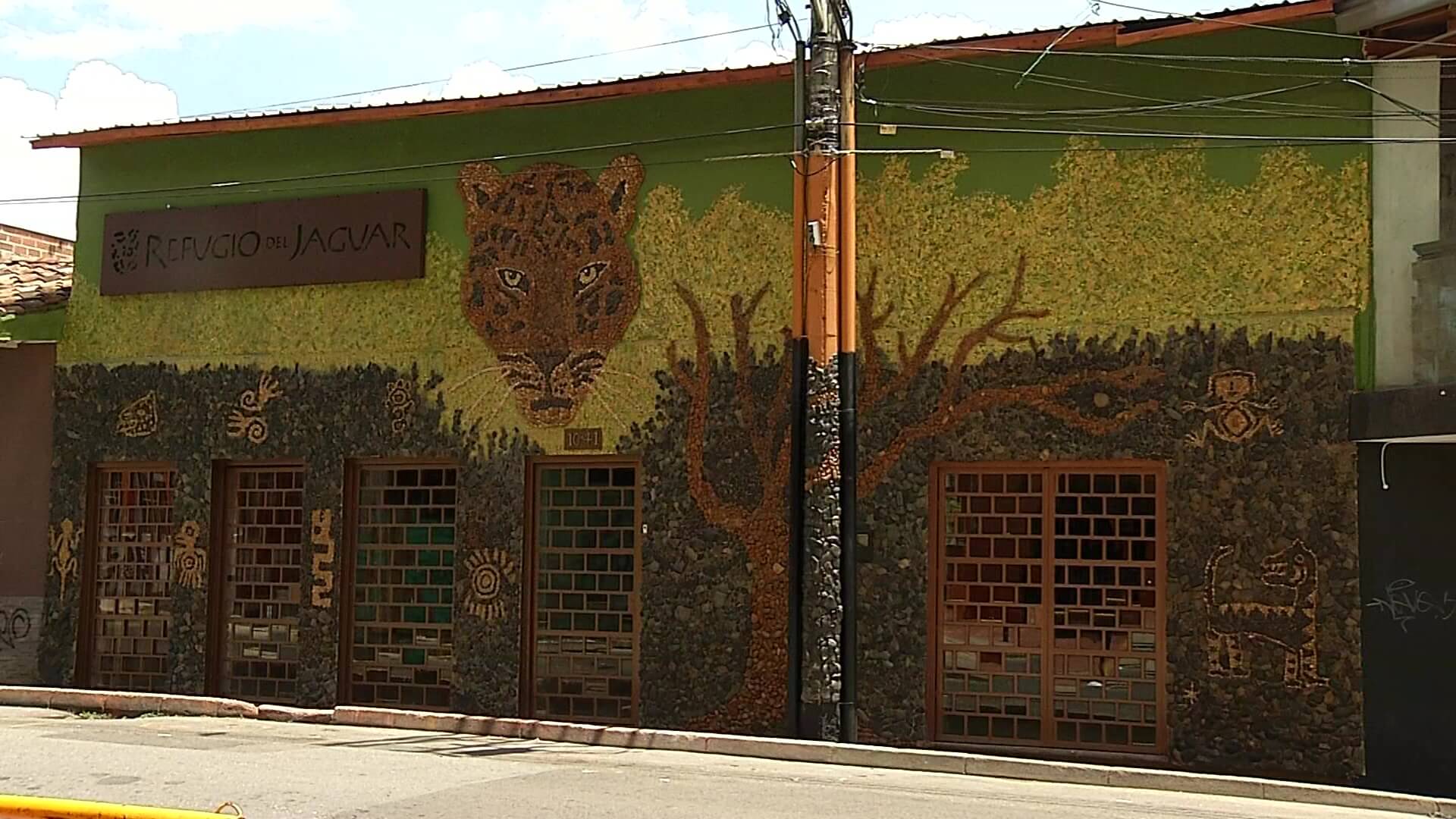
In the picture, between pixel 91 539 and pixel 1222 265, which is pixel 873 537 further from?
pixel 91 539

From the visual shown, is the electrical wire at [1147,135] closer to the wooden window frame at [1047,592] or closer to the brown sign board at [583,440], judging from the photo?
the wooden window frame at [1047,592]

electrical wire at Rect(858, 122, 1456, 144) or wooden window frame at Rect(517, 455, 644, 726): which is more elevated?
electrical wire at Rect(858, 122, 1456, 144)

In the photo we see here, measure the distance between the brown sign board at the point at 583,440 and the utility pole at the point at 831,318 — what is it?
2.56m

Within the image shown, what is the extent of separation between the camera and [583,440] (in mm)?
14695

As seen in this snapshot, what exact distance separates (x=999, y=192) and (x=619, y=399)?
386cm

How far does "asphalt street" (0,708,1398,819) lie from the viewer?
962 centimetres

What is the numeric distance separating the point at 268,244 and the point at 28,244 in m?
5.47

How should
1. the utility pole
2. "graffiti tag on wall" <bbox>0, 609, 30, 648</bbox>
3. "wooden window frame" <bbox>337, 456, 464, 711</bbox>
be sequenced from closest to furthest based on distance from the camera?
the utility pole → "wooden window frame" <bbox>337, 456, 464, 711</bbox> → "graffiti tag on wall" <bbox>0, 609, 30, 648</bbox>

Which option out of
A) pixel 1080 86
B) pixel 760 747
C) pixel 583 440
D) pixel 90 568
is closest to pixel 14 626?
pixel 90 568

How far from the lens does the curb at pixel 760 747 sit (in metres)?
10.8

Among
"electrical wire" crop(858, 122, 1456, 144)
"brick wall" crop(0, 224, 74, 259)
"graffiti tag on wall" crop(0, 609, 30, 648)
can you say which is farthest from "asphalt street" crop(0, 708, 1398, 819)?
"brick wall" crop(0, 224, 74, 259)

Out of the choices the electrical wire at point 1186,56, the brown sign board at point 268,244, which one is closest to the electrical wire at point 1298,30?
the electrical wire at point 1186,56

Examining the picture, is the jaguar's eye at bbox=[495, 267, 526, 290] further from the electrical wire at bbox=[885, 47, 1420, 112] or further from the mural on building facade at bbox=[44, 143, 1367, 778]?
the electrical wire at bbox=[885, 47, 1420, 112]

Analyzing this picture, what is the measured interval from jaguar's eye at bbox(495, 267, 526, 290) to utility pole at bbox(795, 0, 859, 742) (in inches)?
124
